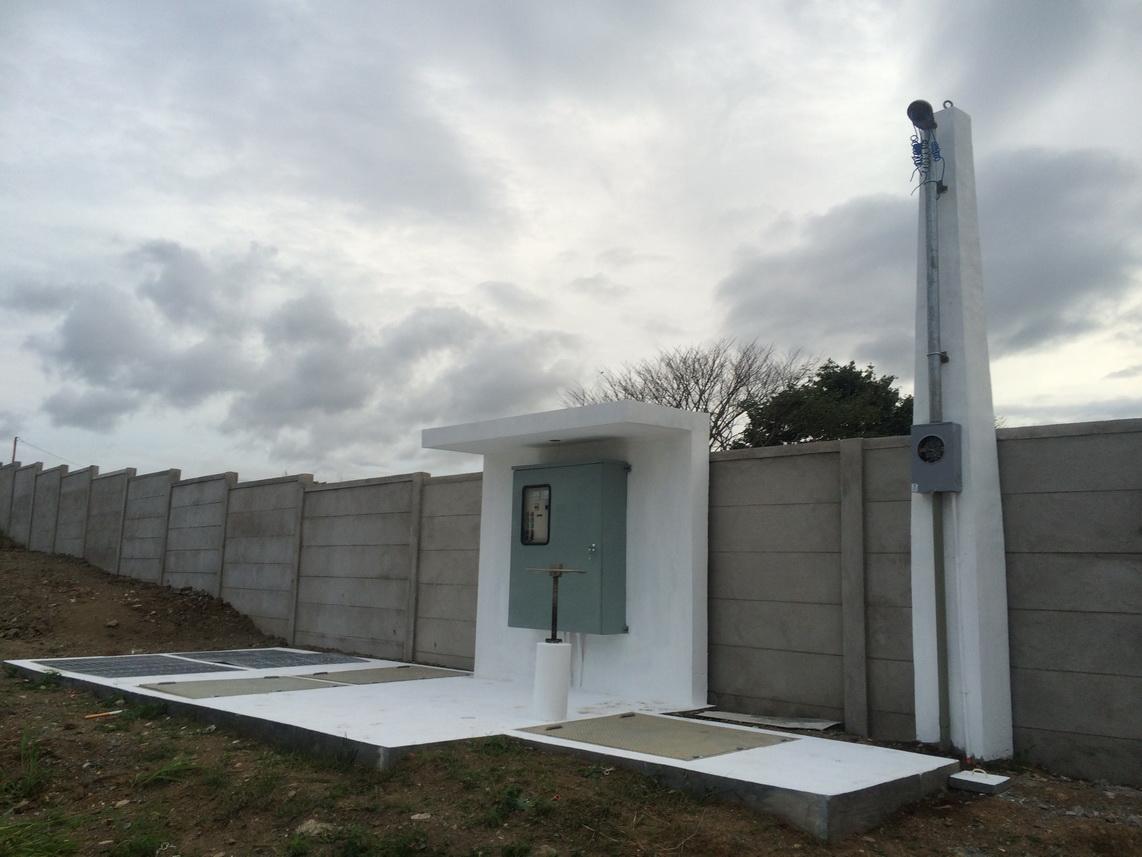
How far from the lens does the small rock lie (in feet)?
13.6

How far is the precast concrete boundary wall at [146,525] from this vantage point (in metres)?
14.9

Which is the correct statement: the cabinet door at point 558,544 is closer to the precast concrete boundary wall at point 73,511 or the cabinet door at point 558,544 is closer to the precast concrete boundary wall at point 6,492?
the precast concrete boundary wall at point 73,511

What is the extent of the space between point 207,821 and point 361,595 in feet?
20.0

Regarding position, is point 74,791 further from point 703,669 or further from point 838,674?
point 838,674

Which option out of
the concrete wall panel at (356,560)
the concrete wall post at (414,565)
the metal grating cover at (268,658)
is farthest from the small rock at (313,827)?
the concrete wall panel at (356,560)

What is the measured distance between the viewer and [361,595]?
34.6 feet

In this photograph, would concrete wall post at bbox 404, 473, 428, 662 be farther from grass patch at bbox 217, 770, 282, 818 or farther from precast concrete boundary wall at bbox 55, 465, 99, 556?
precast concrete boundary wall at bbox 55, 465, 99, 556

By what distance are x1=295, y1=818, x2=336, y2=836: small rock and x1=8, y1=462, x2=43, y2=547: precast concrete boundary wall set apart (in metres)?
18.6

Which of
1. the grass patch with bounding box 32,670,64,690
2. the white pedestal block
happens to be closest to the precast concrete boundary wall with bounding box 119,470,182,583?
the grass patch with bounding box 32,670,64,690

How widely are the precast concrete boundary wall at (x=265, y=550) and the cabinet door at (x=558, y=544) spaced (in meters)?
4.59

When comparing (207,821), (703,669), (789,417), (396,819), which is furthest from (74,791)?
(789,417)

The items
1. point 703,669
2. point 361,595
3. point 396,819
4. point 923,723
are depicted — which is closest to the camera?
point 396,819

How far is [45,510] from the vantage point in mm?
19016

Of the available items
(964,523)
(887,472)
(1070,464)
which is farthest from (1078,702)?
(887,472)
